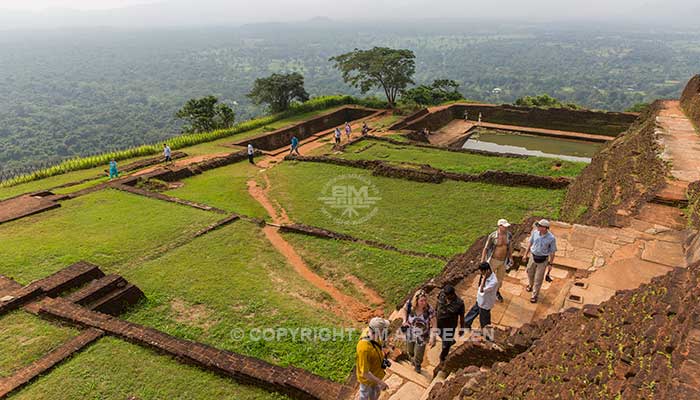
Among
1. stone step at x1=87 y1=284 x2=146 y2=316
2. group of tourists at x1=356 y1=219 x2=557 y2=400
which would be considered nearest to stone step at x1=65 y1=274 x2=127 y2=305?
stone step at x1=87 y1=284 x2=146 y2=316

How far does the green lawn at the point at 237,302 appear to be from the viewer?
6980mm

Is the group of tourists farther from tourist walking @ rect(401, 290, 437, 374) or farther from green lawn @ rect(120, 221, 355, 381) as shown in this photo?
green lawn @ rect(120, 221, 355, 381)

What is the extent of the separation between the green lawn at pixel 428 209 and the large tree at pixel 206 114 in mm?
15375

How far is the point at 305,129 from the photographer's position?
1110 inches

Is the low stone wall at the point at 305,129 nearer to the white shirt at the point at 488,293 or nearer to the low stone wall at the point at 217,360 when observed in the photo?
the low stone wall at the point at 217,360

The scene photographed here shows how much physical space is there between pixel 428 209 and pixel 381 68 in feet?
70.0

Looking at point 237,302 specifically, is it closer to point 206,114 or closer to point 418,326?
point 418,326

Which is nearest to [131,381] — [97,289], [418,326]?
[97,289]

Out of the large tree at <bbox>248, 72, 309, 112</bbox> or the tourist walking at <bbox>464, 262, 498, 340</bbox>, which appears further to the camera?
the large tree at <bbox>248, 72, 309, 112</bbox>

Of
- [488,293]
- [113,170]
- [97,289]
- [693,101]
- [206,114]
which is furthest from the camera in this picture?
[206,114]

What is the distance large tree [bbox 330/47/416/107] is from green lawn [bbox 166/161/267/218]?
52.6 ft

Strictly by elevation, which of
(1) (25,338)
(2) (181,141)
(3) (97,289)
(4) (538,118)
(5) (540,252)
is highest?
(5) (540,252)

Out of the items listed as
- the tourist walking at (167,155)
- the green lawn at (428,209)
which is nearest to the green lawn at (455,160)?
the green lawn at (428,209)

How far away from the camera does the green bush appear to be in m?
18.4
